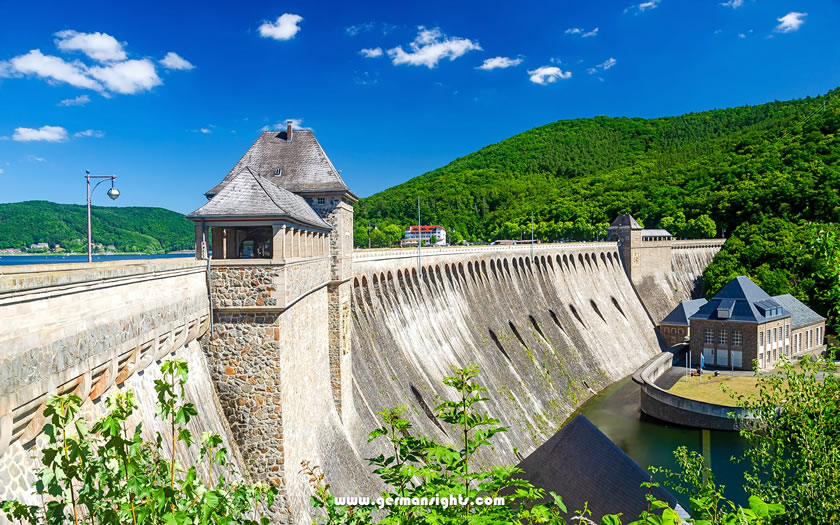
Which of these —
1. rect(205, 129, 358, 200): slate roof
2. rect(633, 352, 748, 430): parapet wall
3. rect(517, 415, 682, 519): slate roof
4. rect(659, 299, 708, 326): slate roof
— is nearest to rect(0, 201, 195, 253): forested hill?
rect(205, 129, 358, 200): slate roof

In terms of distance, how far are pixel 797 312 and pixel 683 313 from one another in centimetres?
1040

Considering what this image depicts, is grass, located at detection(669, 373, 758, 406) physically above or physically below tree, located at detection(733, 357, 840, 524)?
below

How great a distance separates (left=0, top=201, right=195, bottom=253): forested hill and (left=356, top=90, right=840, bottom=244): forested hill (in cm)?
5282

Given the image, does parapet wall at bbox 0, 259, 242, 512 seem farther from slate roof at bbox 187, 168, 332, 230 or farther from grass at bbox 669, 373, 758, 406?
grass at bbox 669, 373, 758, 406

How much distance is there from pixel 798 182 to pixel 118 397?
99.7 meters

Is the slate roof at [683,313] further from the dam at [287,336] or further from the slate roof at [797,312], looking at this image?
the dam at [287,336]

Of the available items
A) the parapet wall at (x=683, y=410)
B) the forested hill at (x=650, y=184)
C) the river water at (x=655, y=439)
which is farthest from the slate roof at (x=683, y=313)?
the forested hill at (x=650, y=184)

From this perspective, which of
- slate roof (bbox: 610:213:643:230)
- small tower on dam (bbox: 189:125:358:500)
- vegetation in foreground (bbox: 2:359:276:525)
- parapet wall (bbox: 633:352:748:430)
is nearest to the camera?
vegetation in foreground (bbox: 2:359:276:525)

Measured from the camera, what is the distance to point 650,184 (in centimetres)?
11819

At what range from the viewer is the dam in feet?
26.1

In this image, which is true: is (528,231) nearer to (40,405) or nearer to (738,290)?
(738,290)

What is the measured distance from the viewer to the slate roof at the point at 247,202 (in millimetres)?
13550

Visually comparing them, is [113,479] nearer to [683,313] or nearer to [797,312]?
[683,313]

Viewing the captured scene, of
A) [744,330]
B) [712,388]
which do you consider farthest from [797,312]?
[712,388]
